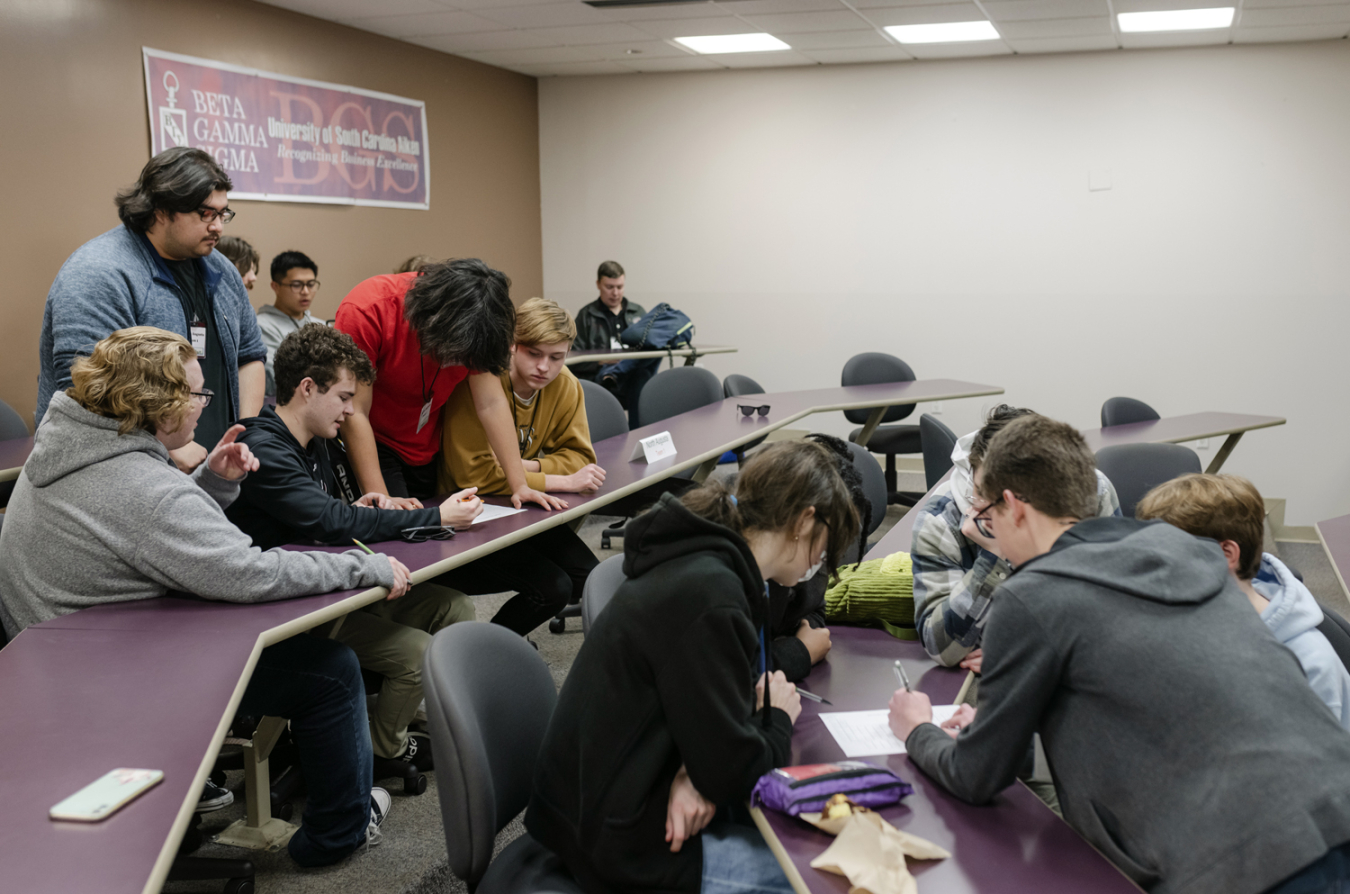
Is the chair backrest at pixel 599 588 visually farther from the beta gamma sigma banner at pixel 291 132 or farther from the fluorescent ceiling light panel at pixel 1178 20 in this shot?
the fluorescent ceiling light panel at pixel 1178 20

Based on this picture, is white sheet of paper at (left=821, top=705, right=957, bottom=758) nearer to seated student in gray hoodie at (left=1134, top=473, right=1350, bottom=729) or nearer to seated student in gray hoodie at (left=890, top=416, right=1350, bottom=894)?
seated student in gray hoodie at (left=890, top=416, right=1350, bottom=894)

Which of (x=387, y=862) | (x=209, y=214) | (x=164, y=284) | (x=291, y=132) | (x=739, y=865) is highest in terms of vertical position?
(x=291, y=132)

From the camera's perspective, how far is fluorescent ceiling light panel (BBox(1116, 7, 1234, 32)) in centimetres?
527

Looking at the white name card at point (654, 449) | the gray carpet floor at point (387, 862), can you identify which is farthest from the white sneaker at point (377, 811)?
the white name card at point (654, 449)

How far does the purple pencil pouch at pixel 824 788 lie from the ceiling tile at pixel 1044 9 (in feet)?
15.8

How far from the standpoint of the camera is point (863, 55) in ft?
21.5

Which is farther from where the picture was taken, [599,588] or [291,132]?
[291,132]

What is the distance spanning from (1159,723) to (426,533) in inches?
70.2

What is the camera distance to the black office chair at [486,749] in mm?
1399

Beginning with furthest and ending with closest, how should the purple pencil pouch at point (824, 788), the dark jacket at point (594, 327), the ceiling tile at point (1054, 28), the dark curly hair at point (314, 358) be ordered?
Result: the dark jacket at point (594, 327) < the ceiling tile at point (1054, 28) < the dark curly hair at point (314, 358) < the purple pencil pouch at point (824, 788)

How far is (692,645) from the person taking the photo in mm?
Answer: 1310

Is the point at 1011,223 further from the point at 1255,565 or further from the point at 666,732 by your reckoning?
the point at 666,732

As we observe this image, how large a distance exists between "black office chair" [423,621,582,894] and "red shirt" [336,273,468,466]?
4.03 feet

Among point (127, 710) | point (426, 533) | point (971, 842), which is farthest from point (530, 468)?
point (971, 842)
